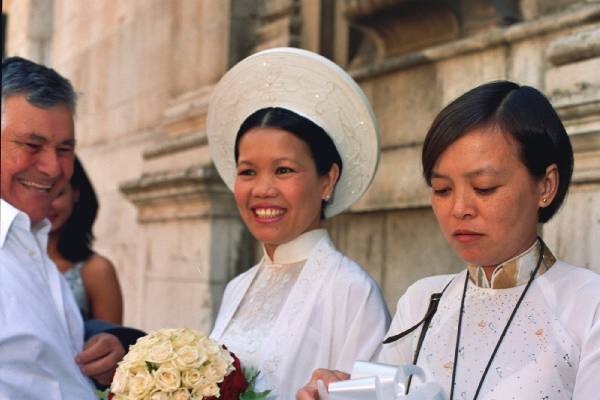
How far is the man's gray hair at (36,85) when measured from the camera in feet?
11.2

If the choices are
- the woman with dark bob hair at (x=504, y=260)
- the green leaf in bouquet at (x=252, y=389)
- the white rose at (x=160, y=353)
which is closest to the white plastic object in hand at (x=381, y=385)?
the woman with dark bob hair at (x=504, y=260)

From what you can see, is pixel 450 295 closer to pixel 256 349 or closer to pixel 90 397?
pixel 256 349

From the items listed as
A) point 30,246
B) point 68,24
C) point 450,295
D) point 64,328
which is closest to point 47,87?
point 30,246

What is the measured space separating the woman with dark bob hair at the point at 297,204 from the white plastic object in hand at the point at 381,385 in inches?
25.3

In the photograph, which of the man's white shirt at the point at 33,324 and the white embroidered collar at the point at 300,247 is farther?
the white embroidered collar at the point at 300,247

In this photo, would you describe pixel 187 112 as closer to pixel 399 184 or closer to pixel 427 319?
pixel 399 184

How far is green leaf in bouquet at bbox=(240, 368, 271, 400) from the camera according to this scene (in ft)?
8.44

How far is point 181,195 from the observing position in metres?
6.23

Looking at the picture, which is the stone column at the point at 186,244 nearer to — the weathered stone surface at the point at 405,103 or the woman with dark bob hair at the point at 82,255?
the weathered stone surface at the point at 405,103

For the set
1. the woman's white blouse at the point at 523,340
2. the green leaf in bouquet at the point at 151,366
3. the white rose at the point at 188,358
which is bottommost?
the green leaf in bouquet at the point at 151,366

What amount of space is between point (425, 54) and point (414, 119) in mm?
342

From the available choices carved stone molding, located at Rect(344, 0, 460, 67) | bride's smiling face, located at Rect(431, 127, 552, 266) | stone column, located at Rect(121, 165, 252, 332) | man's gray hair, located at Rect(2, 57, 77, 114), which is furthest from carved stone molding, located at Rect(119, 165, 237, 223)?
bride's smiling face, located at Rect(431, 127, 552, 266)

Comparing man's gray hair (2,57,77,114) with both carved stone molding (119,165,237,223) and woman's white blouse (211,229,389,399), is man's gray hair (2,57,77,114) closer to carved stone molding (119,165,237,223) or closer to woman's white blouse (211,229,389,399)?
woman's white blouse (211,229,389,399)

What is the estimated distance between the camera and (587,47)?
3.33 meters
